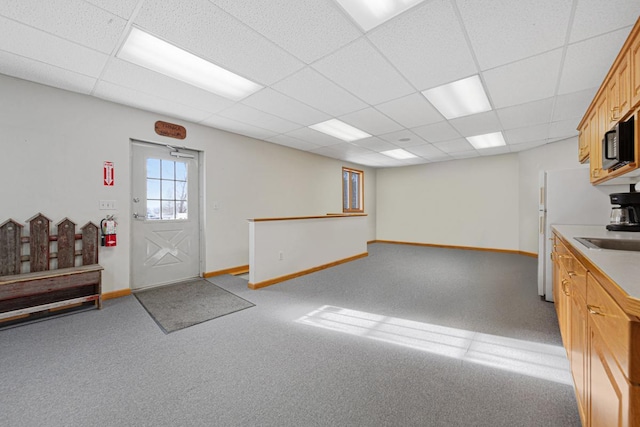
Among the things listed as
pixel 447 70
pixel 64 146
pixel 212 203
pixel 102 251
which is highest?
pixel 447 70

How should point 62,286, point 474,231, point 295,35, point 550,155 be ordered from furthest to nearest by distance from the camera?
point 474,231
point 550,155
point 62,286
point 295,35

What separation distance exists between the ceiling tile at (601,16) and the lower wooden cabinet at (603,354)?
66.7 inches

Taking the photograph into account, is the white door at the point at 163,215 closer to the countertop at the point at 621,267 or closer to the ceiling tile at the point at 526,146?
the countertop at the point at 621,267

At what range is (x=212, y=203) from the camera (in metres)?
4.37

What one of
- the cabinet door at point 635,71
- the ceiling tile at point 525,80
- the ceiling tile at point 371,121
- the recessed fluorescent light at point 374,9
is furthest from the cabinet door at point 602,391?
the ceiling tile at point 371,121

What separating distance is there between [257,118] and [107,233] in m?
2.52

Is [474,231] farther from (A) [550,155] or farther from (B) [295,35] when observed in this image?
(B) [295,35]

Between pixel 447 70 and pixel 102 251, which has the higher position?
pixel 447 70

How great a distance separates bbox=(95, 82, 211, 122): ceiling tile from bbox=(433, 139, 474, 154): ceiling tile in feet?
14.8

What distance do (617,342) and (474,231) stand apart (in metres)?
6.98

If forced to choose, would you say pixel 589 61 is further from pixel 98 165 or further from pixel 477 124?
pixel 98 165

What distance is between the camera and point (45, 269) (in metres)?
2.86

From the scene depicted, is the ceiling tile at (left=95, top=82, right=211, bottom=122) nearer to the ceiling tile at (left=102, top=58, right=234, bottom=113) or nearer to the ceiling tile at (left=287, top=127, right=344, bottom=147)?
the ceiling tile at (left=102, top=58, right=234, bottom=113)

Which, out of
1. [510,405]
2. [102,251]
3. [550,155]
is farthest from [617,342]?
[550,155]
